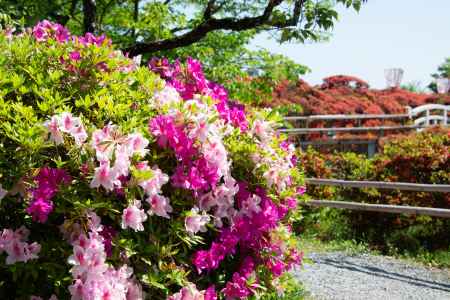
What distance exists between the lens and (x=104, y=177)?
10.3ft

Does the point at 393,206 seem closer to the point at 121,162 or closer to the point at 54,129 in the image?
the point at 121,162

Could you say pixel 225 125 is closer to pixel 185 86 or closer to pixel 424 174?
pixel 185 86

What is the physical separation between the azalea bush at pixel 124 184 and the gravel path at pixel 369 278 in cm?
259

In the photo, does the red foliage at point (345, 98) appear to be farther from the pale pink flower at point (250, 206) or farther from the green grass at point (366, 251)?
the pale pink flower at point (250, 206)

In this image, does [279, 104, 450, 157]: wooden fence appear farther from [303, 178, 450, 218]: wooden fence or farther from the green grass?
the green grass

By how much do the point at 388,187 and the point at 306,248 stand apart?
1439mm

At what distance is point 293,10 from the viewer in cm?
695

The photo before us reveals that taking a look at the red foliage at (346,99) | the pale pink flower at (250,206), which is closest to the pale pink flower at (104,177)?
the pale pink flower at (250,206)

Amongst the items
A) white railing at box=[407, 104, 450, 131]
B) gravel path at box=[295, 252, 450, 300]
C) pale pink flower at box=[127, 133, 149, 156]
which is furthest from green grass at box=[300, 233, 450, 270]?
white railing at box=[407, 104, 450, 131]

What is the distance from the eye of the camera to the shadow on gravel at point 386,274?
24.3 feet

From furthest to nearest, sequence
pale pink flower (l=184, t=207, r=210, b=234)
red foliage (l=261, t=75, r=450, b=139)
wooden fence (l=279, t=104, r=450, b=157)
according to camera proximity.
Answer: red foliage (l=261, t=75, r=450, b=139), wooden fence (l=279, t=104, r=450, b=157), pale pink flower (l=184, t=207, r=210, b=234)

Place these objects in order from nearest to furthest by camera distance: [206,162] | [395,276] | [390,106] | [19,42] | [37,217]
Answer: [37,217] → [206,162] → [19,42] → [395,276] → [390,106]

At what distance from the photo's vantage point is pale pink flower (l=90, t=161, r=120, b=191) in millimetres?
3141

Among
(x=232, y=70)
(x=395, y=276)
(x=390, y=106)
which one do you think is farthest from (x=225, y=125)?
(x=390, y=106)
